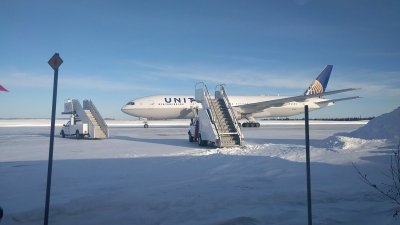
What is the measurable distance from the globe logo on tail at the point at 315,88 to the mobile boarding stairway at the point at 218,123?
105 feet

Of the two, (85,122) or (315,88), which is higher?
(315,88)

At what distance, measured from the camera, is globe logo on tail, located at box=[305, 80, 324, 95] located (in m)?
48.4

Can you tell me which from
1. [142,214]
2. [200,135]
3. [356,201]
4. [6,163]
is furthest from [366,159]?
[6,163]

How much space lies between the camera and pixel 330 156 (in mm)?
11547

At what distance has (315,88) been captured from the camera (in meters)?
49.0

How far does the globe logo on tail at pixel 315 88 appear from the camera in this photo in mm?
48438

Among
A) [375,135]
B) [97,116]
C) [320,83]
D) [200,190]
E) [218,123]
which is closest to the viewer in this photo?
[200,190]

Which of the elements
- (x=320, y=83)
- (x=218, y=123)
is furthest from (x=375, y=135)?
(x=320, y=83)

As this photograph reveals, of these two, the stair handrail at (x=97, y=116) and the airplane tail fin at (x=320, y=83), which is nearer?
the stair handrail at (x=97, y=116)

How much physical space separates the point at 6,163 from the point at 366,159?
1189 centimetres

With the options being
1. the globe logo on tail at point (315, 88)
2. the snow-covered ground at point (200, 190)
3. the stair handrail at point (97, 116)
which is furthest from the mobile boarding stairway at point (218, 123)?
the globe logo on tail at point (315, 88)

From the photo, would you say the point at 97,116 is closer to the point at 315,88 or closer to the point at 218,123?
the point at 218,123

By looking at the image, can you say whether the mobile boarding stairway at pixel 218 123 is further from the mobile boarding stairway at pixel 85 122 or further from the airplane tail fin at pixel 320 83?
the airplane tail fin at pixel 320 83

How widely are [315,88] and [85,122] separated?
34608mm
